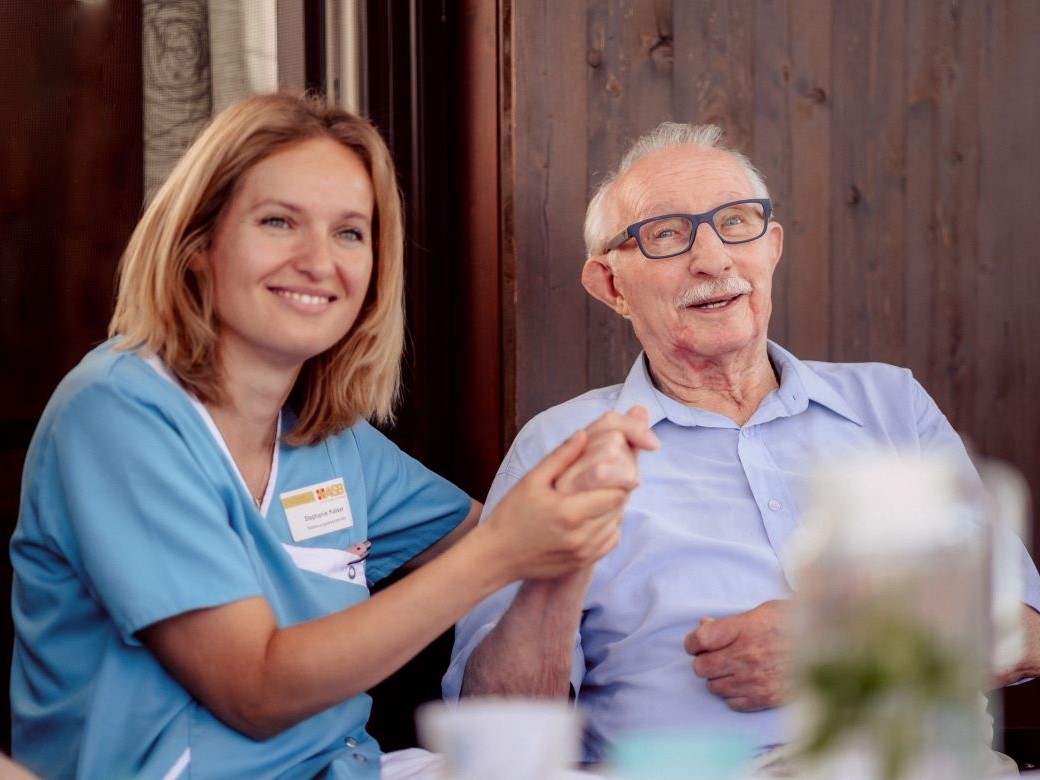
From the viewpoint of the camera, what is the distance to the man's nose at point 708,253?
1992mm

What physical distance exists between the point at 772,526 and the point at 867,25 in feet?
4.47

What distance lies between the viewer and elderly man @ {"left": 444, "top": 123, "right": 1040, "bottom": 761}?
164cm

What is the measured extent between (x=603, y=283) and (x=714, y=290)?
278 mm

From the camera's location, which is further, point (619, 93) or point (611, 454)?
point (619, 93)

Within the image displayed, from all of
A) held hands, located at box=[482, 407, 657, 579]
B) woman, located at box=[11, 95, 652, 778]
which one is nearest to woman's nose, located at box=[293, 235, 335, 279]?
woman, located at box=[11, 95, 652, 778]

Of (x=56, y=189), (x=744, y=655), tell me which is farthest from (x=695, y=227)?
(x=56, y=189)

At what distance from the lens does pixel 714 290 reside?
200 centimetres

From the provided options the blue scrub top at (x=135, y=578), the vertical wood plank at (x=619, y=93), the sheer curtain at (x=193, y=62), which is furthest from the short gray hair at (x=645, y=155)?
the blue scrub top at (x=135, y=578)

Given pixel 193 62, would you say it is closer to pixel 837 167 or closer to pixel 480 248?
pixel 480 248

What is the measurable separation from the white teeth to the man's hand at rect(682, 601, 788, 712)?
0.72m

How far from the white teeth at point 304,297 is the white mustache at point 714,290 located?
2.30ft

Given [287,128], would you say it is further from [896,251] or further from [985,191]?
[985,191]

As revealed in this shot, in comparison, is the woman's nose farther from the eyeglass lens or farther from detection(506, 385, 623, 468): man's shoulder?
the eyeglass lens

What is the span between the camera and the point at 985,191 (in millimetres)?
2715
